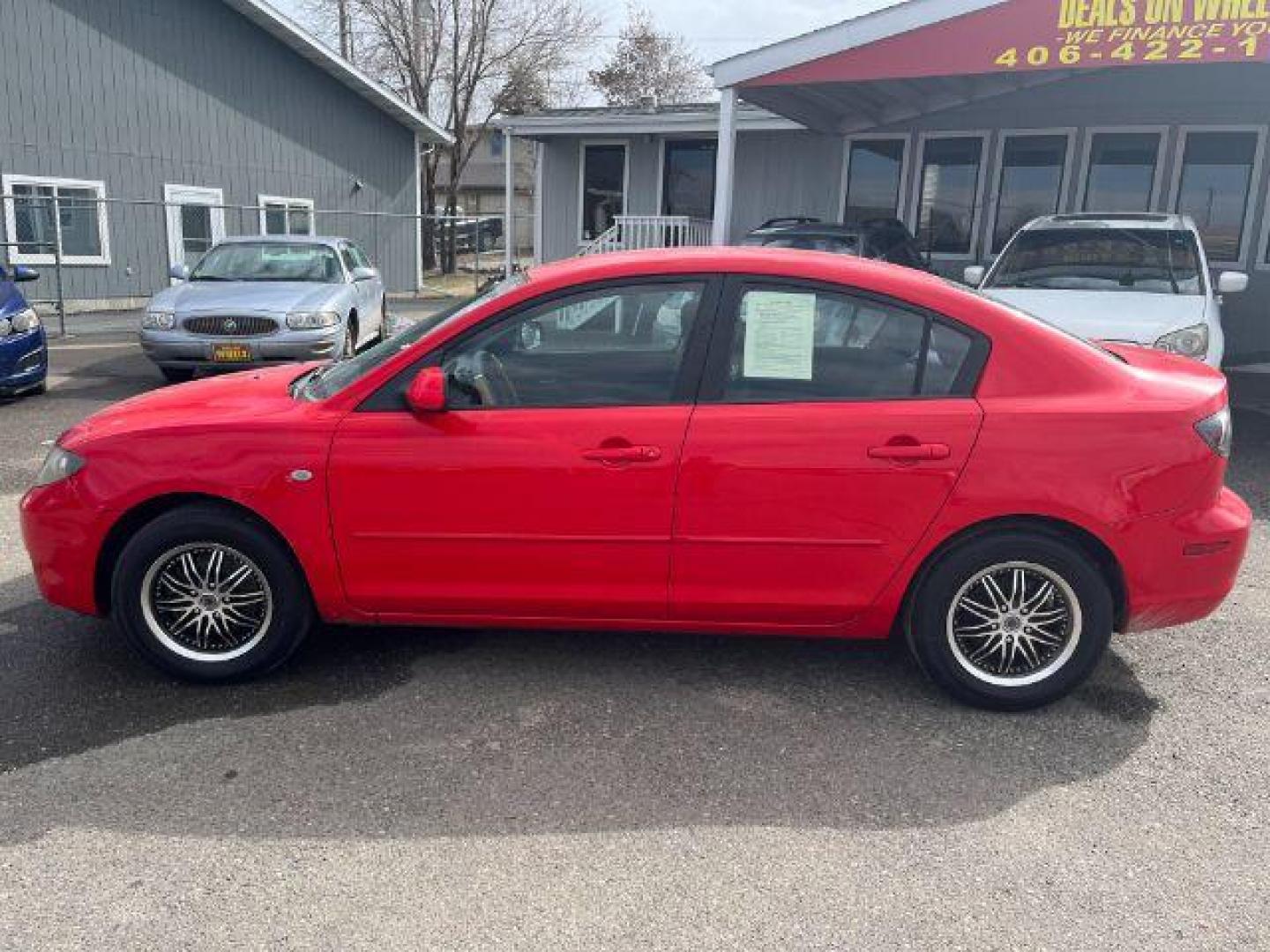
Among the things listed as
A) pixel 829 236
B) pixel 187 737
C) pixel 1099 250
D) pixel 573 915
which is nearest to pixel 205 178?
pixel 829 236

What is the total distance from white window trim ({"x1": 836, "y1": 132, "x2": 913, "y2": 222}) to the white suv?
17.5 feet

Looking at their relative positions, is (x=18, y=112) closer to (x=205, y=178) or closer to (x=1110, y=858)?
(x=205, y=178)

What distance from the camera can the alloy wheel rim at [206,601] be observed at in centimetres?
354

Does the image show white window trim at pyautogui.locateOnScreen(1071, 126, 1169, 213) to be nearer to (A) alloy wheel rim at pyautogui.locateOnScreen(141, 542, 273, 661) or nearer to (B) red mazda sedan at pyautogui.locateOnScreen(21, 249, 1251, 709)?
(B) red mazda sedan at pyautogui.locateOnScreen(21, 249, 1251, 709)

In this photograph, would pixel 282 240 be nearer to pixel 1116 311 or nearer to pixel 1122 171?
pixel 1116 311

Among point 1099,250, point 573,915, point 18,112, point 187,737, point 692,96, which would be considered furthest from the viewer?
point 692,96

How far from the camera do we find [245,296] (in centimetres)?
950

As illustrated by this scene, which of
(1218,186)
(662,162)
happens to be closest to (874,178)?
(662,162)

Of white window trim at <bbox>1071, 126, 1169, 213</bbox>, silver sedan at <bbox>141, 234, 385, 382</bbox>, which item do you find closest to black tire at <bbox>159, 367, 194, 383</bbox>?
silver sedan at <bbox>141, 234, 385, 382</bbox>

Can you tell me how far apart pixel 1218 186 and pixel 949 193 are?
3402mm

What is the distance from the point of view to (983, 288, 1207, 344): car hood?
24.0 ft

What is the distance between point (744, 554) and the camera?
3432 mm

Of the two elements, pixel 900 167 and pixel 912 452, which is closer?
pixel 912 452

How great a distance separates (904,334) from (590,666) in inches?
68.3
